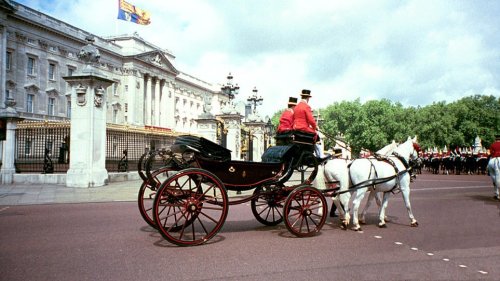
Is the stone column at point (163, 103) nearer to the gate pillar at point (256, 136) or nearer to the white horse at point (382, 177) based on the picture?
the gate pillar at point (256, 136)

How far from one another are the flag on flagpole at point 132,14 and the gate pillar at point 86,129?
46.9 m

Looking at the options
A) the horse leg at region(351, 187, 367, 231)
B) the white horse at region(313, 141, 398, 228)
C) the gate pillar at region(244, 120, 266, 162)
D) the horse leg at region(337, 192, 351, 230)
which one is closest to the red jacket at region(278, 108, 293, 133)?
the white horse at region(313, 141, 398, 228)

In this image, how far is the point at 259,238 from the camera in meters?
6.42

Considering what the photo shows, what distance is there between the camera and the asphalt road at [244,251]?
452cm

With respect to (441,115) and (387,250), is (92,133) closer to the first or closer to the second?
(387,250)

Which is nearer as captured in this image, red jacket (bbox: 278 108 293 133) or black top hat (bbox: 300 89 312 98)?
black top hat (bbox: 300 89 312 98)

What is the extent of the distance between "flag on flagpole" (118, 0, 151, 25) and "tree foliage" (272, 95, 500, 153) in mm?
34167

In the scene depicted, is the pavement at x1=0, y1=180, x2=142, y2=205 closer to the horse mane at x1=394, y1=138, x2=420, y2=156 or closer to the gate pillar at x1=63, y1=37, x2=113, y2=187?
the gate pillar at x1=63, y1=37, x2=113, y2=187

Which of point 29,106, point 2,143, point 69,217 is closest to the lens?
point 69,217

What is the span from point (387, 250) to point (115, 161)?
616 inches

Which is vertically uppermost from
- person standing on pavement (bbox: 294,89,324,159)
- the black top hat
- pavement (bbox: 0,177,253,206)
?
the black top hat

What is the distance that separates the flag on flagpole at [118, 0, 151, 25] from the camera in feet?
186

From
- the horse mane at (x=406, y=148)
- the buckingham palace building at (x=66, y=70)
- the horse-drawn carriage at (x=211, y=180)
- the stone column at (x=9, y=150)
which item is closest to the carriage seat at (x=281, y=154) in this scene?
the horse-drawn carriage at (x=211, y=180)

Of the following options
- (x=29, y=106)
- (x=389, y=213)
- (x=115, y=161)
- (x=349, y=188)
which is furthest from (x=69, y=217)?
(x=29, y=106)
